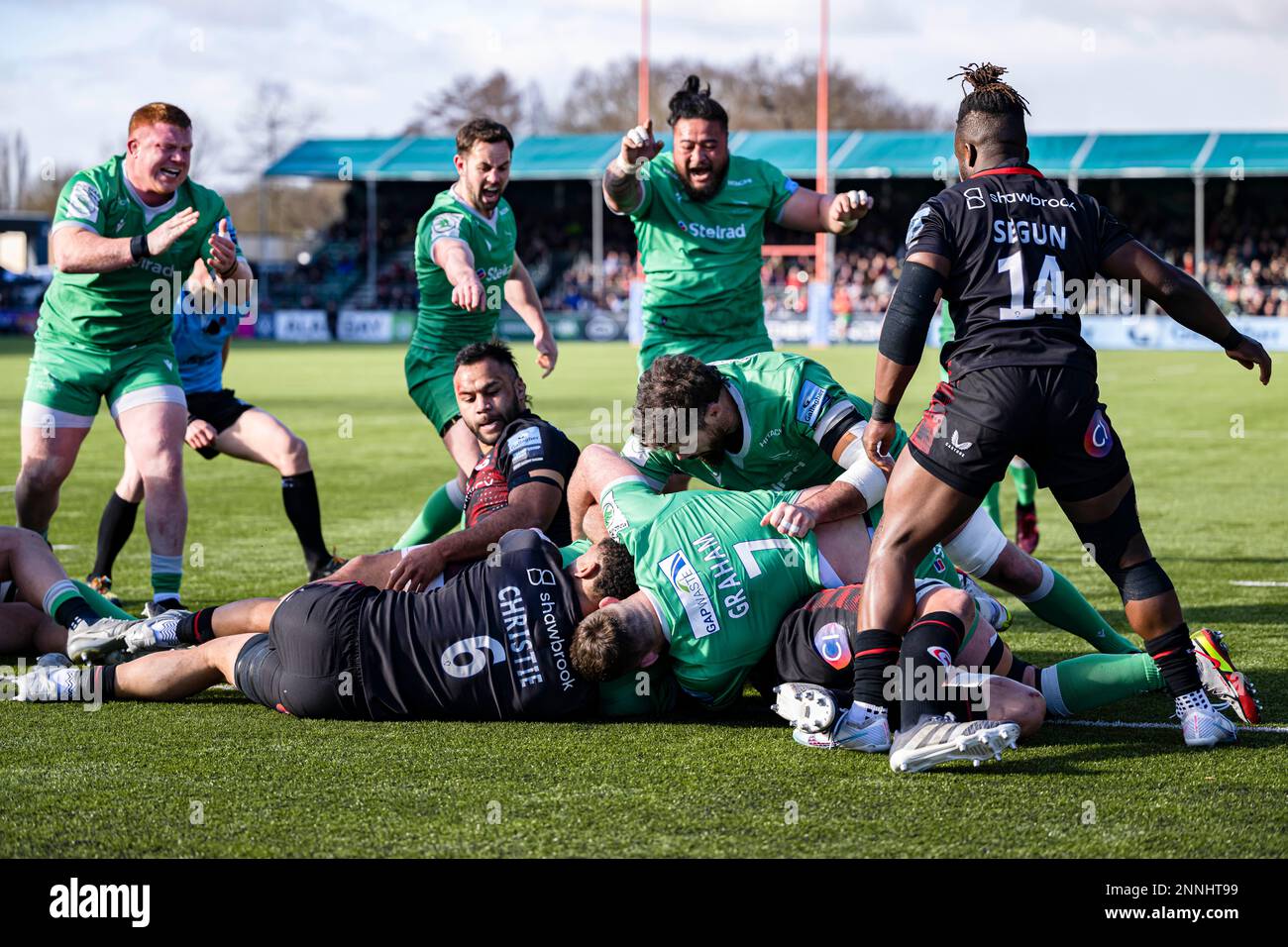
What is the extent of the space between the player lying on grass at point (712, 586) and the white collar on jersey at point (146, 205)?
11.1ft

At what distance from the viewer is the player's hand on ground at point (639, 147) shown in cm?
702

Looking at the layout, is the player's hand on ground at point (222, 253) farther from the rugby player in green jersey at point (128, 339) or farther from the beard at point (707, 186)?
the beard at point (707, 186)

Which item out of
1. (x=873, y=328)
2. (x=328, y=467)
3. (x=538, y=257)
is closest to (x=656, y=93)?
(x=538, y=257)

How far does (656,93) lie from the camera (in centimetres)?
6112

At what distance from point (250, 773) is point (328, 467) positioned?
994cm

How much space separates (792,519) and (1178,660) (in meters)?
1.31

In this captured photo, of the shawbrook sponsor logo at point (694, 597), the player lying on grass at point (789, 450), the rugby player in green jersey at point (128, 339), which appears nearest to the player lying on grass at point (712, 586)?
the shawbrook sponsor logo at point (694, 597)

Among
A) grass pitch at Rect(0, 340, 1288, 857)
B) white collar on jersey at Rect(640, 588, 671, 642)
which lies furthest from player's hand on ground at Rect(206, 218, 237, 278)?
white collar on jersey at Rect(640, 588, 671, 642)

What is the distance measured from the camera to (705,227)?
7.71m

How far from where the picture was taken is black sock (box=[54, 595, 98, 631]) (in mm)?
5797

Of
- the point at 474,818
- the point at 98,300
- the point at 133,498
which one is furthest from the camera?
the point at 133,498

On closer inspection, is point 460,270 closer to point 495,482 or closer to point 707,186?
point 707,186
